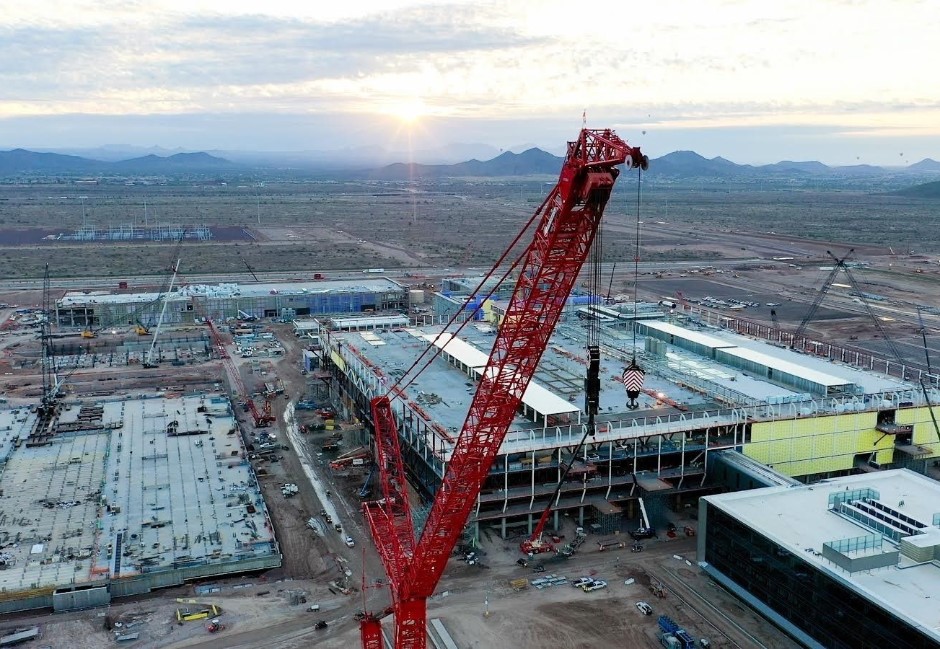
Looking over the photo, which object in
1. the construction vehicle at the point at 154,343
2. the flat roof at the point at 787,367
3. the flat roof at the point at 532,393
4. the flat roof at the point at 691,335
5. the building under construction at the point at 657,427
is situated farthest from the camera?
the construction vehicle at the point at 154,343

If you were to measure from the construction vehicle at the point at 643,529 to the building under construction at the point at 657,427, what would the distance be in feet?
2.24

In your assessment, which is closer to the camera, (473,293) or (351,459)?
(473,293)

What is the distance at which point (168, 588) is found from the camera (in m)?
43.2

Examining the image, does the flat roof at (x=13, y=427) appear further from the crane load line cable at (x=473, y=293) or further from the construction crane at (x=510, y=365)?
the construction crane at (x=510, y=365)

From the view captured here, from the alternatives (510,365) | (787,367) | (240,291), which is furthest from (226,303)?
(510,365)

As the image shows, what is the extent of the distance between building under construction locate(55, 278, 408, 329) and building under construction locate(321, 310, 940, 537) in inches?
2061

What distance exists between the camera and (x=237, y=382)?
274 feet

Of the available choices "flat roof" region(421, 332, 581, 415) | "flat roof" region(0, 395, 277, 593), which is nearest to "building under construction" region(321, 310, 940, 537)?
"flat roof" region(421, 332, 581, 415)

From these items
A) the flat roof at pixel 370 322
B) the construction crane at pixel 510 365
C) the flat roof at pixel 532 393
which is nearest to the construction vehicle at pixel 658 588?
the flat roof at pixel 532 393

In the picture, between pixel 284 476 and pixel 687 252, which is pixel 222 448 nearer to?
pixel 284 476

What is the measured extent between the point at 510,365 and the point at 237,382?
55033 mm

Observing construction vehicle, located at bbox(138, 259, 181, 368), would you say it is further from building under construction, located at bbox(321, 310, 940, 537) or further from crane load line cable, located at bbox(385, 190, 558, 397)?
crane load line cable, located at bbox(385, 190, 558, 397)

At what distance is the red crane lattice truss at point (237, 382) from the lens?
232 ft

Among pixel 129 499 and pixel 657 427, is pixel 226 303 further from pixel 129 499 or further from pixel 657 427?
pixel 657 427
